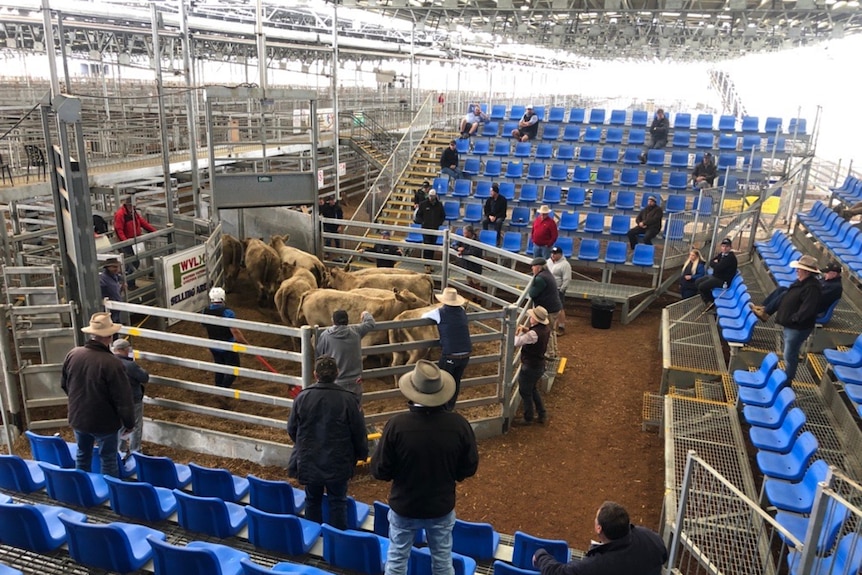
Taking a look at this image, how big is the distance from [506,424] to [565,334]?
4486 millimetres

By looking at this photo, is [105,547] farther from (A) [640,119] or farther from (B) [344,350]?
(A) [640,119]

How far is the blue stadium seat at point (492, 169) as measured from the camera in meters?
19.8

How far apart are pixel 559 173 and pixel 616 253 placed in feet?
15.2

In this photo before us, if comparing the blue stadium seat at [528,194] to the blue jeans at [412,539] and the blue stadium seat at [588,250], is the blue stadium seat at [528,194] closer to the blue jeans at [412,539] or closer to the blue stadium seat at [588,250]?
the blue stadium seat at [588,250]

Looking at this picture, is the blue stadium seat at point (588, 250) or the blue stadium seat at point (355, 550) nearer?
the blue stadium seat at point (355, 550)

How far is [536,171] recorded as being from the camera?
64.3 ft

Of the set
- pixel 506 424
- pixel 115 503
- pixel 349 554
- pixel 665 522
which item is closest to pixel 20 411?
pixel 115 503

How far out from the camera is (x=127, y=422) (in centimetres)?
655

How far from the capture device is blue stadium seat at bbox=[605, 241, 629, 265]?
1531cm

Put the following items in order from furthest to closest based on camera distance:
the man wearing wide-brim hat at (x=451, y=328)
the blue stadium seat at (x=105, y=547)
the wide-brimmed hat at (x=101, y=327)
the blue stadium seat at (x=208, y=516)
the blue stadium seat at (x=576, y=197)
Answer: the blue stadium seat at (x=576, y=197), the man wearing wide-brim hat at (x=451, y=328), the wide-brimmed hat at (x=101, y=327), the blue stadium seat at (x=208, y=516), the blue stadium seat at (x=105, y=547)

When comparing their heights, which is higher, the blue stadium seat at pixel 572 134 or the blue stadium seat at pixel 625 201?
the blue stadium seat at pixel 572 134

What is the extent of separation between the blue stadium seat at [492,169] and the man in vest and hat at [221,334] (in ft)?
40.1

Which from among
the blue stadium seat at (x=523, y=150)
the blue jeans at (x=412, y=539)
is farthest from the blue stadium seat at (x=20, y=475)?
the blue stadium seat at (x=523, y=150)

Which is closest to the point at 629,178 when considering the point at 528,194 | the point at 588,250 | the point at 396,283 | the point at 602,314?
the point at 528,194
